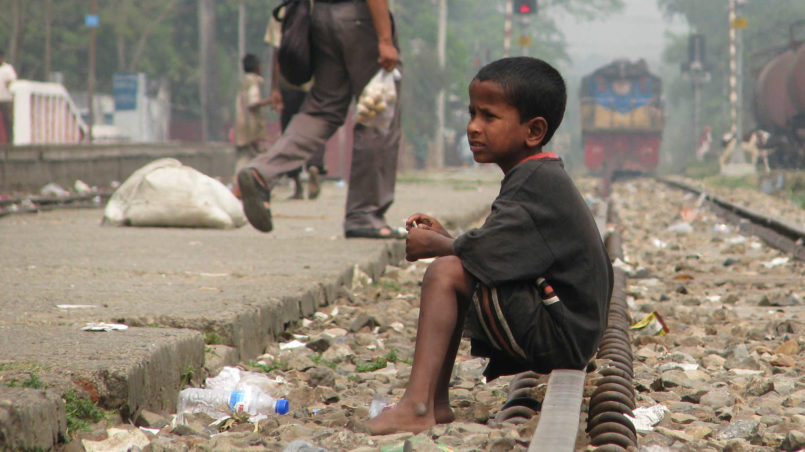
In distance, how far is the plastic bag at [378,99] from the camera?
6.15m

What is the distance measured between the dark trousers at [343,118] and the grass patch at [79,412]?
3599mm

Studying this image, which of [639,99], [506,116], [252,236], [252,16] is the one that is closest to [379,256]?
[252,236]

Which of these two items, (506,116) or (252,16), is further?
(252,16)

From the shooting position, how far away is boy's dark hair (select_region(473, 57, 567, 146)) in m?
2.64

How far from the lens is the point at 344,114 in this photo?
6531mm

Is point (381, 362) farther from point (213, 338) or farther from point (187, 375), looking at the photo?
point (187, 375)

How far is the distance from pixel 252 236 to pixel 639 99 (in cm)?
2908

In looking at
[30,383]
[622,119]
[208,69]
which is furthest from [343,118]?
[622,119]

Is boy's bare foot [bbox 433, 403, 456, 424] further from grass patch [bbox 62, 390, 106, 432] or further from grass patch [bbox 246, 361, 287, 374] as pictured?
grass patch [bbox 246, 361, 287, 374]

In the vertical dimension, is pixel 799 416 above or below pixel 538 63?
below

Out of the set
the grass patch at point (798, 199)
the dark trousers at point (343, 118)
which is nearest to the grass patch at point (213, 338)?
the dark trousers at point (343, 118)

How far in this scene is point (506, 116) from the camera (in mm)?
2670

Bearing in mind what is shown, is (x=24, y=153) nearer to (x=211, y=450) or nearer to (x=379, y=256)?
(x=379, y=256)

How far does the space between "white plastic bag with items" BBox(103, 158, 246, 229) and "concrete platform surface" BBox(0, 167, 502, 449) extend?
0.58ft
